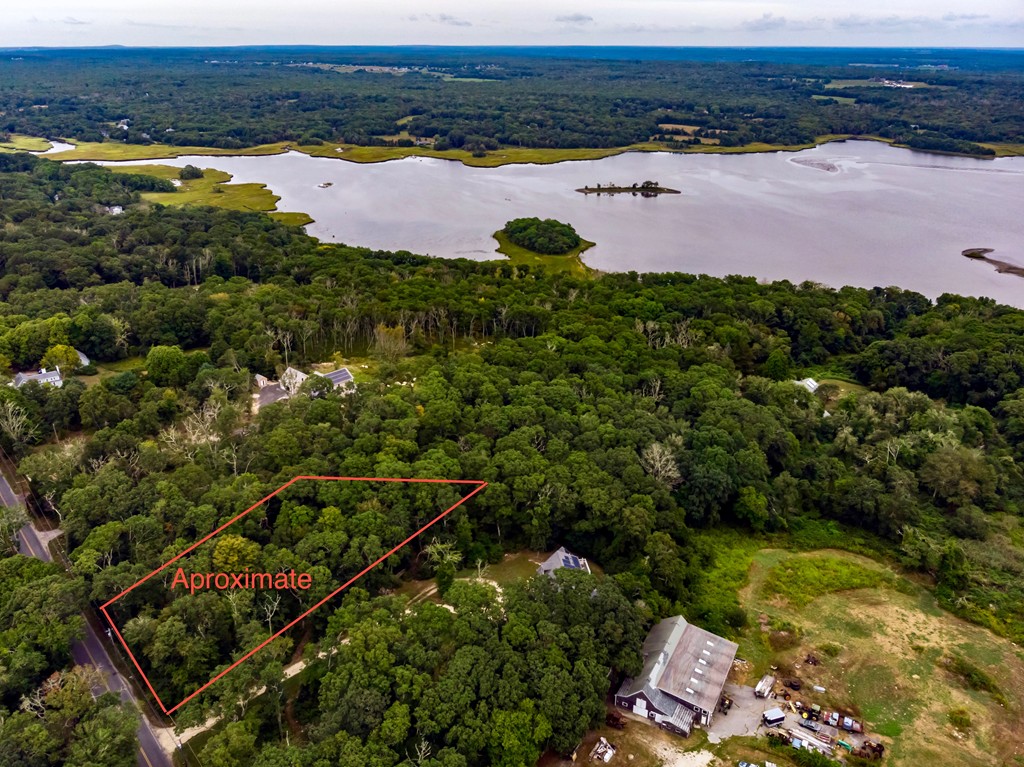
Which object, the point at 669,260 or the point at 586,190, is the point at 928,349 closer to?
the point at 669,260

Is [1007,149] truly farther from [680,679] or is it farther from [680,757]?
[680,757]

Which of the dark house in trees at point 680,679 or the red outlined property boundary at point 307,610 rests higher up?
the red outlined property boundary at point 307,610

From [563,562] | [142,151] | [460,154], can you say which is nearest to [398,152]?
[460,154]

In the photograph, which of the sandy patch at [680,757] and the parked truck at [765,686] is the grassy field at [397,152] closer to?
the parked truck at [765,686]

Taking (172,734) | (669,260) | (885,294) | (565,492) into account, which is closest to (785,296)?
(885,294)

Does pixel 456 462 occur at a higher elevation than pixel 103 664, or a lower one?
higher

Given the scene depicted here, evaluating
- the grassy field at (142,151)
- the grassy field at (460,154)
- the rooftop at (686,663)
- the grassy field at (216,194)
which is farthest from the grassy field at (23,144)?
the rooftop at (686,663)

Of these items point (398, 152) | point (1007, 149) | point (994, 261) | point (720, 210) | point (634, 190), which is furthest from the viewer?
point (1007, 149)
